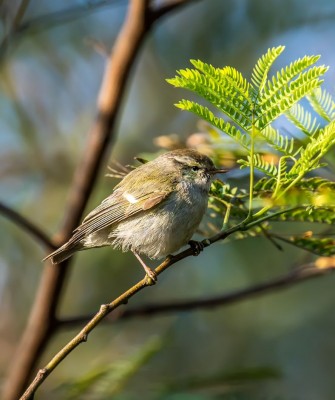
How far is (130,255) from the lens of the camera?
478 centimetres

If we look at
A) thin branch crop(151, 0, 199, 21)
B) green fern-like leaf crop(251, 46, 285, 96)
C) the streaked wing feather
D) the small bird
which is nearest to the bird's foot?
green fern-like leaf crop(251, 46, 285, 96)

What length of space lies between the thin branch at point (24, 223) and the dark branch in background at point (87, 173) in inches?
6.3

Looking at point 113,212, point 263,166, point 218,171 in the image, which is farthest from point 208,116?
→ point 113,212

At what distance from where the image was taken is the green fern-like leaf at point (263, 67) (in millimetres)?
1289

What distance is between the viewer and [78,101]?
5.31 metres

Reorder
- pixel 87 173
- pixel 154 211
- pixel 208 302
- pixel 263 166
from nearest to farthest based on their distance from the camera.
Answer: pixel 263 166
pixel 154 211
pixel 87 173
pixel 208 302

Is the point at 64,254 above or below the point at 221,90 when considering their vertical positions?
above

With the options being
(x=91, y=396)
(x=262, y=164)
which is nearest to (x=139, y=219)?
(x=91, y=396)

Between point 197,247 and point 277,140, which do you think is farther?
point 197,247

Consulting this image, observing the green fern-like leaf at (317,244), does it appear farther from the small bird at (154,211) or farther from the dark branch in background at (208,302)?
the dark branch in background at (208,302)

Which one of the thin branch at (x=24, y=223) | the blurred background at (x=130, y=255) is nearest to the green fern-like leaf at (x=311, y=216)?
the thin branch at (x=24, y=223)

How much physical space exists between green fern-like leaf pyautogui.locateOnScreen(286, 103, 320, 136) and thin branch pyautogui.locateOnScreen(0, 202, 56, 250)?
1.07 meters

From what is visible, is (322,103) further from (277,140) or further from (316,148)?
(316,148)

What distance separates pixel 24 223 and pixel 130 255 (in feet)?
7.89
